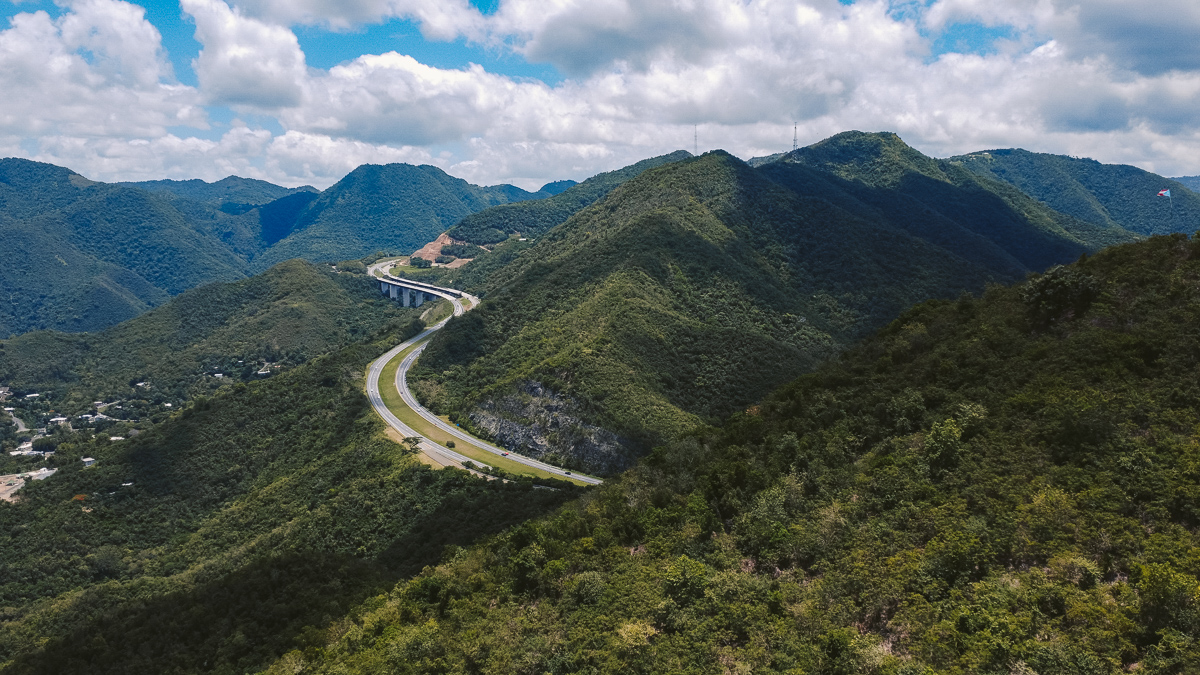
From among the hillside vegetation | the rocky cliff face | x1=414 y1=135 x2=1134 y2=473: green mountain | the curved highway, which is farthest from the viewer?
x1=414 y1=135 x2=1134 y2=473: green mountain

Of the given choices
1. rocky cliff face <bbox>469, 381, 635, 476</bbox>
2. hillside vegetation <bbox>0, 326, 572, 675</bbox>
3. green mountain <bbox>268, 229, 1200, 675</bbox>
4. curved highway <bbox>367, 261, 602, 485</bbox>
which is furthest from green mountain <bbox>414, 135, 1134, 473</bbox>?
green mountain <bbox>268, 229, 1200, 675</bbox>

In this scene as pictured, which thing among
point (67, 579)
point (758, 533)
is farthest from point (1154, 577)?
point (67, 579)

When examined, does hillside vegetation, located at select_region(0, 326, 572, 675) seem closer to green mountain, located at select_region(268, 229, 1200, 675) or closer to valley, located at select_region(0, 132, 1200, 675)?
valley, located at select_region(0, 132, 1200, 675)

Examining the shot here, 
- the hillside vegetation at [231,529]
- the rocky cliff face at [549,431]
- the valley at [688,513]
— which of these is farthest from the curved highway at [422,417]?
the hillside vegetation at [231,529]

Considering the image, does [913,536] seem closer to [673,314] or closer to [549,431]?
[549,431]

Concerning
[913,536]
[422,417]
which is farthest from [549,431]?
[913,536]

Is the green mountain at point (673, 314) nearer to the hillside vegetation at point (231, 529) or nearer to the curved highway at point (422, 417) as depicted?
the curved highway at point (422, 417)
